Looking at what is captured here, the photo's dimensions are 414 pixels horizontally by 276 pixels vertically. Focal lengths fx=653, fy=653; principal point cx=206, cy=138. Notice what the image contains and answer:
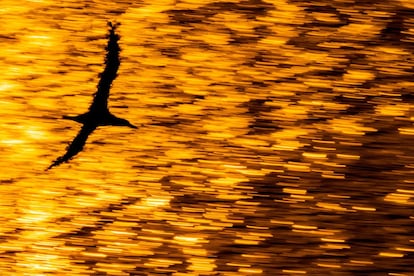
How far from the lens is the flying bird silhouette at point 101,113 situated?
0.73 m

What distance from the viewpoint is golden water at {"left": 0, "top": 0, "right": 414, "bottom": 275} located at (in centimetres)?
70

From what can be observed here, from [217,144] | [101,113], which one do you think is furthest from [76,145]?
[217,144]

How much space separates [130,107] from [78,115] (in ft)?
0.19

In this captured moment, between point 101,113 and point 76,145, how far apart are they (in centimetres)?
5

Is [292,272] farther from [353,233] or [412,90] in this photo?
[412,90]

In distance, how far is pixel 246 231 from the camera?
27.7 inches

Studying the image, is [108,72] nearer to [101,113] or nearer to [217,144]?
[101,113]

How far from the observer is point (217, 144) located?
725mm

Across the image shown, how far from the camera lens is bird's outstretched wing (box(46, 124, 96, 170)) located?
72 centimetres

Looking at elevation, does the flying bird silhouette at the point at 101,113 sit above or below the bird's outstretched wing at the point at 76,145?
above

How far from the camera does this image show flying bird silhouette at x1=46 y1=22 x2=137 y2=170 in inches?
28.6

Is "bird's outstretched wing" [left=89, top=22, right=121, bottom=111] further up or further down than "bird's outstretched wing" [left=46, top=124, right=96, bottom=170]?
further up

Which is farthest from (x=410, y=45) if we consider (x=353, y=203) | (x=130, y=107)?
(x=130, y=107)

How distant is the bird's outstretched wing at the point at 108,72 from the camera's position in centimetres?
75
